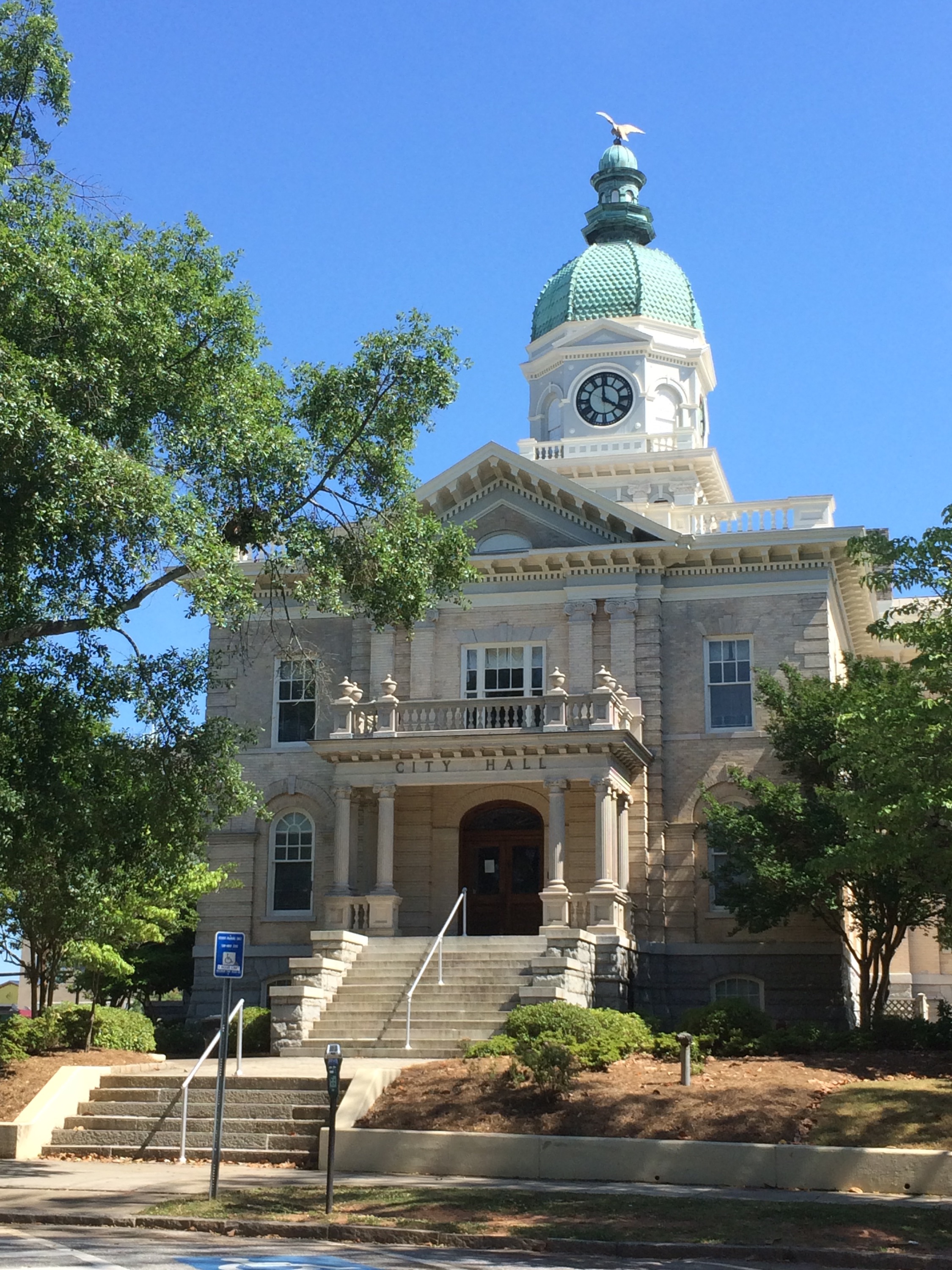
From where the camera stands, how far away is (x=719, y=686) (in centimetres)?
3225

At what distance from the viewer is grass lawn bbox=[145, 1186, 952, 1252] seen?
13031 mm

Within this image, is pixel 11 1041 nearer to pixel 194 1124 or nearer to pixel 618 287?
pixel 194 1124

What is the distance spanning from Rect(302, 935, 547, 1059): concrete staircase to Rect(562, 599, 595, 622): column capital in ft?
24.0

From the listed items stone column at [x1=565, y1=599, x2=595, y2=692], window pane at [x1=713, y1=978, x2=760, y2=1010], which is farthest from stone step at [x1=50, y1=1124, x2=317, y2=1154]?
stone column at [x1=565, y1=599, x2=595, y2=692]

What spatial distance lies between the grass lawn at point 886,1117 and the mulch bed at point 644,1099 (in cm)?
23

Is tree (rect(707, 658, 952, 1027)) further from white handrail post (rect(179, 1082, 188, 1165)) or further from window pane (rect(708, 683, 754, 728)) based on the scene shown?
white handrail post (rect(179, 1082, 188, 1165))

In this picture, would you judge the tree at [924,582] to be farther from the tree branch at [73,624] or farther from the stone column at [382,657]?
the stone column at [382,657]

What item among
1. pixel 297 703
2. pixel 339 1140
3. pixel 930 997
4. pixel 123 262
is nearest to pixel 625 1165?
pixel 339 1140

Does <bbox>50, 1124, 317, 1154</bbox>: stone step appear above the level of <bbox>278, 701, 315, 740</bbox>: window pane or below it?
below

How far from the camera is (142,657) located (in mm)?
19234

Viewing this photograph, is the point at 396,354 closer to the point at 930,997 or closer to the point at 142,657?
the point at 142,657

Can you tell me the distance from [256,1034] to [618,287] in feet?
85.1

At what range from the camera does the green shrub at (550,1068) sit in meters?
19.5

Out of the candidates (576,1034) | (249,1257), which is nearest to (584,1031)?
(576,1034)
